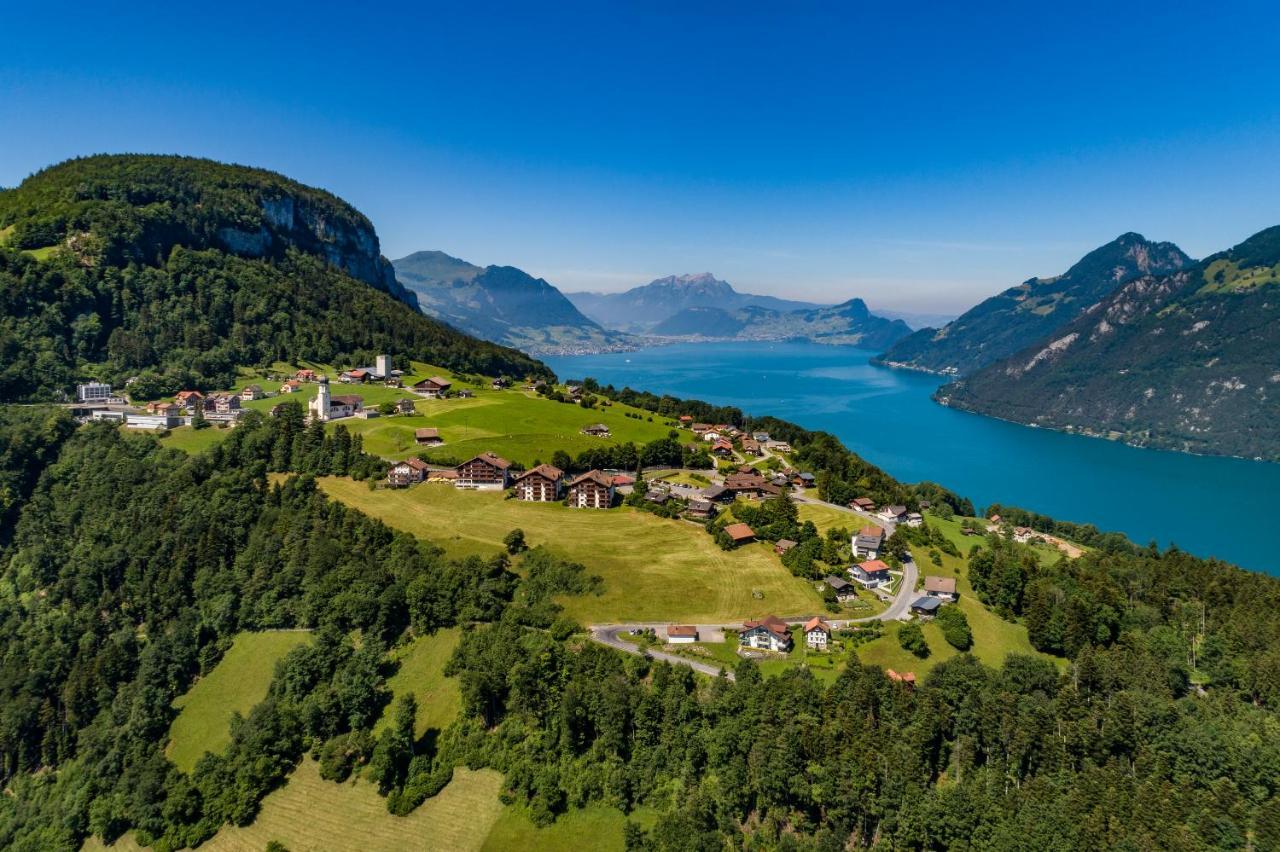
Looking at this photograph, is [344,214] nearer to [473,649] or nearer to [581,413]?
[581,413]

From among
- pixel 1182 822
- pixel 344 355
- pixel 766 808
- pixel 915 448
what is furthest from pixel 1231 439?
pixel 344 355

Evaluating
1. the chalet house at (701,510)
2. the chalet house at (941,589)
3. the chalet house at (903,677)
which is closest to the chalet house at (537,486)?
the chalet house at (701,510)

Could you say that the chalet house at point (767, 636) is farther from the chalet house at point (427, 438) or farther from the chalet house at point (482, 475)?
the chalet house at point (427, 438)

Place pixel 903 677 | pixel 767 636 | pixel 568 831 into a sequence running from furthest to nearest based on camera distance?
pixel 767 636 < pixel 903 677 < pixel 568 831

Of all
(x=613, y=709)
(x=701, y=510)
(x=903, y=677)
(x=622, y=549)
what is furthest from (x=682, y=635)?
(x=701, y=510)

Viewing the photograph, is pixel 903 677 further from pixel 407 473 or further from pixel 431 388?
pixel 431 388

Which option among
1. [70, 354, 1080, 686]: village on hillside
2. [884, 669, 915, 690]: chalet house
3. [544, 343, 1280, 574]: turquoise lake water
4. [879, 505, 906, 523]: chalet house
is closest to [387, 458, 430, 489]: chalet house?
[70, 354, 1080, 686]: village on hillside

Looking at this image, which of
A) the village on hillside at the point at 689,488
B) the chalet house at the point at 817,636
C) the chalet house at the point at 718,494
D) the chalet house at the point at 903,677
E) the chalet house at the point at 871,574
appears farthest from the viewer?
the chalet house at the point at 718,494
